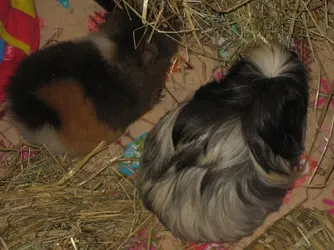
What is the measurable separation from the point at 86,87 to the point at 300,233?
45.1 inches

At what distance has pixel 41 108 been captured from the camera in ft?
7.45

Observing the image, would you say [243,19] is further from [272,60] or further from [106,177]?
[106,177]

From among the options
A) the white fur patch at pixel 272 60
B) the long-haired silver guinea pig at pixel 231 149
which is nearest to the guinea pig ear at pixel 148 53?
the long-haired silver guinea pig at pixel 231 149

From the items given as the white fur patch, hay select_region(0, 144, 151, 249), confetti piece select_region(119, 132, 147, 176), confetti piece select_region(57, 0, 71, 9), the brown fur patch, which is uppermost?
the white fur patch

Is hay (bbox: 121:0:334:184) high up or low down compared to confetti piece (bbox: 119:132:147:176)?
up

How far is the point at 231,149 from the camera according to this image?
86.0 inches

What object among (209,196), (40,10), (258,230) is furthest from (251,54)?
(40,10)

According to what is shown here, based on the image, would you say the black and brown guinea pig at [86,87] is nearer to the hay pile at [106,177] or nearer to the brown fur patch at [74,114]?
the brown fur patch at [74,114]

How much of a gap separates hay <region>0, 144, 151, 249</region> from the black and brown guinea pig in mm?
174

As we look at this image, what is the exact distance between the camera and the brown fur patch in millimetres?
2268

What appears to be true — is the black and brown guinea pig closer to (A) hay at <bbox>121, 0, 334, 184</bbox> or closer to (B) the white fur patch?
(A) hay at <bbox>121, 0, 334, 184</bbox>

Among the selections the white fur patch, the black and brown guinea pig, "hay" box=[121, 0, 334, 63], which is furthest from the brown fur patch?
the white fur patch

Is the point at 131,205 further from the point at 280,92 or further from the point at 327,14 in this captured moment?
the point at 327,14

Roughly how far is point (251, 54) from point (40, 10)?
4.12 ft
